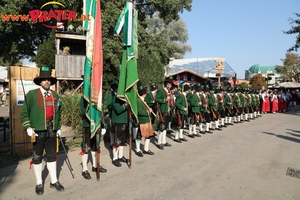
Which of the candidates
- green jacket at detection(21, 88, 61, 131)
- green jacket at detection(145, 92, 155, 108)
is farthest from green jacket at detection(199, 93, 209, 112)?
green jacket at detection(21, 88, 61, 131)

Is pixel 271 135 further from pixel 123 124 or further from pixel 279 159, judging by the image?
pixel 123 124

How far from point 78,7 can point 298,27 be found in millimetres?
17866

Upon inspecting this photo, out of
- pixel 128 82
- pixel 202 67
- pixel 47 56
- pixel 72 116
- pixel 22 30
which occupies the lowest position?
pixel 72 116

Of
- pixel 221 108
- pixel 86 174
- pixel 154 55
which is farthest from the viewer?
pixel 154 55

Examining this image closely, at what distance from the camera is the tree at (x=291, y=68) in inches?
1847

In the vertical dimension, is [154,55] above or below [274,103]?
above

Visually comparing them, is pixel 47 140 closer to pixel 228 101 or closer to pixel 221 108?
pixel 221 108

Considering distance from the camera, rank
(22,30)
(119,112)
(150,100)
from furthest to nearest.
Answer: (22,30) → (150,100) → (119,112)

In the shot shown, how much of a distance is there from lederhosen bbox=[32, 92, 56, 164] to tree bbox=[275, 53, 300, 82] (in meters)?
51.0

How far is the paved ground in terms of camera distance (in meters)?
4.43

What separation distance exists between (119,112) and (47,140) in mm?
1807

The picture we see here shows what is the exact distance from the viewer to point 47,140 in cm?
461

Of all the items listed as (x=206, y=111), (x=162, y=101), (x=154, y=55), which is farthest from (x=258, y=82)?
(x=162, y=101)

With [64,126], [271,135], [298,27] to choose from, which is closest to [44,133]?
[64,126]
